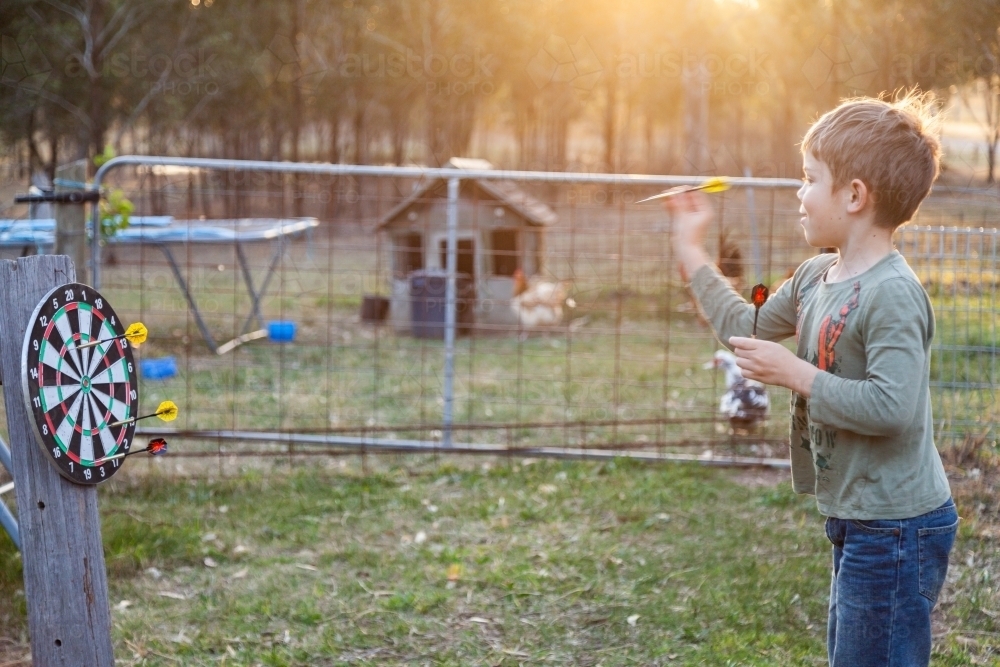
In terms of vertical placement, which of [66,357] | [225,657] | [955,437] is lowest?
[225,657]

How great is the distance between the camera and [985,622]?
3377 millimetres

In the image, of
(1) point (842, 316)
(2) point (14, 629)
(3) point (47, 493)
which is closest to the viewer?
(1) point (842, 316)

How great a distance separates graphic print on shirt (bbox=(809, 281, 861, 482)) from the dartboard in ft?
5.37

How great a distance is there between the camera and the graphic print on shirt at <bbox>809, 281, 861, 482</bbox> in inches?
77.0

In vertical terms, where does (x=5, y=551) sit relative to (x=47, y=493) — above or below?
below

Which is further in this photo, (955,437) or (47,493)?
(955,437)

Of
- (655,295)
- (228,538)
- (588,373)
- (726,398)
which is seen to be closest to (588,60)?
(655,295)

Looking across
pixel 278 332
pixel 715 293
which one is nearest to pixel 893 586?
pixel 715 293

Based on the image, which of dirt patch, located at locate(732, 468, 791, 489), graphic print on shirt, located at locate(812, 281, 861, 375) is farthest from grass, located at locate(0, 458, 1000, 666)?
graphic print on shirt, located at locate(812, 281, 861, 375)

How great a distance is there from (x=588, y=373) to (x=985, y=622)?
16.0ft

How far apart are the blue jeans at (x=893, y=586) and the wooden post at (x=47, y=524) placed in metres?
1.71

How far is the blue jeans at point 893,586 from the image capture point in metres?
1.93

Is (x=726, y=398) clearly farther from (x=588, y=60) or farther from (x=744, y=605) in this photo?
(x=588, y=60)

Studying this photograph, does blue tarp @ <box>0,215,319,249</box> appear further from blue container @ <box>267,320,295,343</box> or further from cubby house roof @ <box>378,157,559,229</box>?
cubby house roof @ <box>378,157,559,229</box>
